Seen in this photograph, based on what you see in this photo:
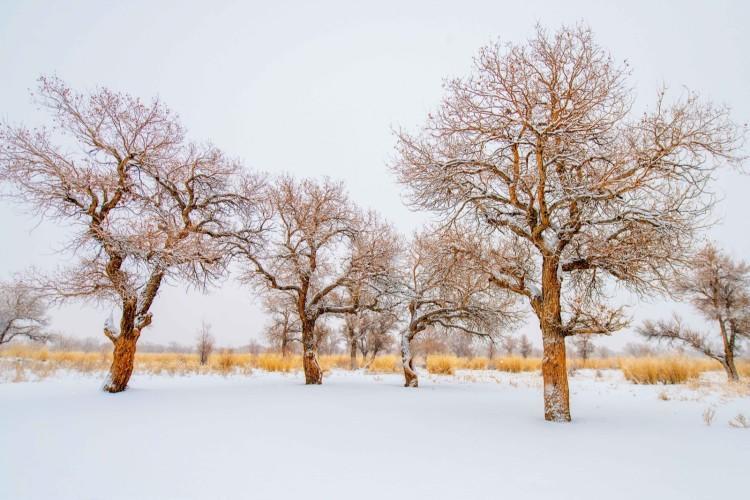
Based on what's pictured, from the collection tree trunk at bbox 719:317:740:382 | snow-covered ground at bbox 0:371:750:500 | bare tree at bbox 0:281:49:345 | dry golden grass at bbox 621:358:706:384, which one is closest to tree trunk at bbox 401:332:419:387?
snow-covered ground at bbox 0:371:750:500

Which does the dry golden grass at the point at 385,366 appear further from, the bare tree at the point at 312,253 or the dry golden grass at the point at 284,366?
the bare tree at the point at 312,253

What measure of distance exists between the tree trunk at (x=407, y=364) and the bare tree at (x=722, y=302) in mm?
12104

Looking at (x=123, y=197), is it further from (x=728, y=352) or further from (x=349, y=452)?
(x=728, y=352)

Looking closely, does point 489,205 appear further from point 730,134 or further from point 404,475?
point 404,475

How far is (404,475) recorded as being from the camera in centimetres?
384

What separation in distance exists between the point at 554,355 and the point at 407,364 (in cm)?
757

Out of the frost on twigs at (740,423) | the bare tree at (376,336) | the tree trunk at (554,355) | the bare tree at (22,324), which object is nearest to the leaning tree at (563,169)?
the tree trunk at (554,355)

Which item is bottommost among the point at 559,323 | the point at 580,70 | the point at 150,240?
the point at 559,323

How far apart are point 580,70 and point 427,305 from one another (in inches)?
402

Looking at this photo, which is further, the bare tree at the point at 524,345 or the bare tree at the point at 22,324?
the bare tree at the point at 524,345

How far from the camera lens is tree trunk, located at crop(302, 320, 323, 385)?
43.3ft

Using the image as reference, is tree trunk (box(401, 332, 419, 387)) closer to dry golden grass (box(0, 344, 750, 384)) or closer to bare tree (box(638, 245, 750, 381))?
dry golden grass (box(0, 344, 750, 384))

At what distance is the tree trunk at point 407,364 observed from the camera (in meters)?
13.7

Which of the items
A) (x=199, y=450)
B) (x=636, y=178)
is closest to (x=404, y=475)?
(x=199, y=450)
